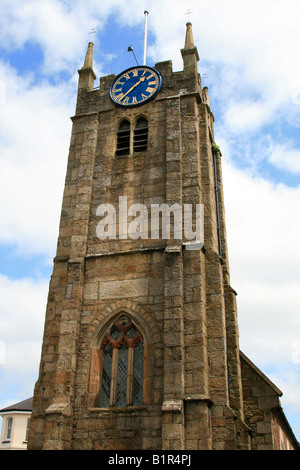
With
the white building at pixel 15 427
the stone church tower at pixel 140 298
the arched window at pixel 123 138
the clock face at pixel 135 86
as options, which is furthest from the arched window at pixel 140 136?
the white building at pixel 15 427

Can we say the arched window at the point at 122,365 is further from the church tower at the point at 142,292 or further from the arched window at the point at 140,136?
the arched window at the point at 140,136

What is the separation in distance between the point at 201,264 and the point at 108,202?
396cm

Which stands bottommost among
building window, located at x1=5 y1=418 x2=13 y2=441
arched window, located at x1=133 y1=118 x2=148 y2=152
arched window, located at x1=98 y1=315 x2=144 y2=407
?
arched window, located at x1=98 y1=315 x2=144 y2=407

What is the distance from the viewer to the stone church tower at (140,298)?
12031 mm

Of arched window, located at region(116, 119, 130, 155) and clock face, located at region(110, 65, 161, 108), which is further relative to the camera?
clock face, located at region(110, 65, 161, 108)

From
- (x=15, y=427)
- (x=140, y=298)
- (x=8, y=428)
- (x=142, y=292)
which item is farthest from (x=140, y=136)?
(x=8, y=428)

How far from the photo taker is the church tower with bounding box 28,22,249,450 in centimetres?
1205

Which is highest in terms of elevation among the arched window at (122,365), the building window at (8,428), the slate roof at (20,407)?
the slate roof at (20,407)

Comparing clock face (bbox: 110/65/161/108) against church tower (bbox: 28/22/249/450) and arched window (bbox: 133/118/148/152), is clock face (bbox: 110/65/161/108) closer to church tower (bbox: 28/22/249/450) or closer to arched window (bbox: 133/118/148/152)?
church tower (bbox: 28/22/249/450)

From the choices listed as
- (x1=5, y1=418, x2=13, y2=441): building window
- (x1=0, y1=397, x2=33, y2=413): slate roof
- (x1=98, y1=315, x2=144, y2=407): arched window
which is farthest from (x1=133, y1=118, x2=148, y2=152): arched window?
(x1=5, y1=418, x2=13, y2=441): building window

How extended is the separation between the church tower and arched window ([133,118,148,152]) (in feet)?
0.14

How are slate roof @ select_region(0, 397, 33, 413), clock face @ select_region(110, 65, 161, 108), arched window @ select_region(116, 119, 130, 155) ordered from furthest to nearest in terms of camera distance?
slate roof @ select_region(0, 397, 33, 413) → clock face @ select_region(110, 65, 161, 108) → arched window @ select_region(116, 119, 130, 155)

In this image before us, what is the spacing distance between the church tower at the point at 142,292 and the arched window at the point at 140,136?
4cm
